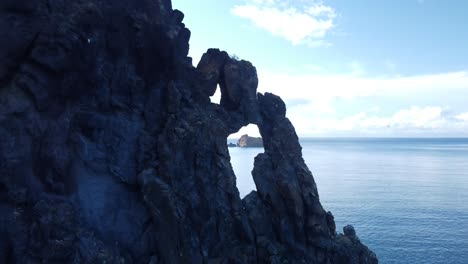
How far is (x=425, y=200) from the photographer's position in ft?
371

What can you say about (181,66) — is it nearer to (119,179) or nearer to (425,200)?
(119,179)

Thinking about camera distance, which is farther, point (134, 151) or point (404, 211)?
point (404, 211)

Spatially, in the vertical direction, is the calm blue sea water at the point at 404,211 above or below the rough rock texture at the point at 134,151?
below

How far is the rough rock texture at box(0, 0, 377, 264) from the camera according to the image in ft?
106

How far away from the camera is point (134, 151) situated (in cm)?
4209

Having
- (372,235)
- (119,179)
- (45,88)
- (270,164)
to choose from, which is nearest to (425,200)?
(372,235)

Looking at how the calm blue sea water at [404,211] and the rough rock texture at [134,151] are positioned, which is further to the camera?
the calm blue sea water at [404,211]

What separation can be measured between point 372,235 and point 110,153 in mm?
62423

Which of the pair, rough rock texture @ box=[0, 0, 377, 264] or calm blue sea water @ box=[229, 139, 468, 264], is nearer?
rough rock texture @ box=[0, 0, 377, 264]

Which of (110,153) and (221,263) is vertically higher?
(110,153)

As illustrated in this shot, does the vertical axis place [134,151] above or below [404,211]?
above

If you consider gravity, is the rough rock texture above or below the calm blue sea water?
above

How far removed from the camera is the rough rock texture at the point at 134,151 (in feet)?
106

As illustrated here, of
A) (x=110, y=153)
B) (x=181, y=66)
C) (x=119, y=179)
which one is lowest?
(x=119, y=179)
